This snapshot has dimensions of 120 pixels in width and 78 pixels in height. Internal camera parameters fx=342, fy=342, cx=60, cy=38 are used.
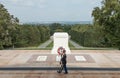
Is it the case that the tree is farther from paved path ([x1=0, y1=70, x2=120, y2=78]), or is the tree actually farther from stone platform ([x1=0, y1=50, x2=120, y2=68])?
paved path ([x1=0, y1=70, x2=120, y2=78])

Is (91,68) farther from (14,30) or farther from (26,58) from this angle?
(14,30)

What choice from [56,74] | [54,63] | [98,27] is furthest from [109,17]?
[56,74]

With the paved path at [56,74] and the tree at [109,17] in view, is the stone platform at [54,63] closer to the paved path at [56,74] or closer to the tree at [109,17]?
the paved path at [56,74]

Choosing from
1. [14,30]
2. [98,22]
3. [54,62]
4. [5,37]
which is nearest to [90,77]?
[54,62]

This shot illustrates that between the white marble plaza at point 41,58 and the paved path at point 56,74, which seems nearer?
the paved path at point 56,74

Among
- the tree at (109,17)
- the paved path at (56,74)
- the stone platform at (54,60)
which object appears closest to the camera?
the paved path at (56,74)

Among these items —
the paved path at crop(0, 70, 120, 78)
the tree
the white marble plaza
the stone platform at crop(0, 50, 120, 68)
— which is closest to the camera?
the paved path at crop(0, 70, 120, 78)

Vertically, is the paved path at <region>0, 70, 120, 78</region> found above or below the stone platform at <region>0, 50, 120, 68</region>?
above

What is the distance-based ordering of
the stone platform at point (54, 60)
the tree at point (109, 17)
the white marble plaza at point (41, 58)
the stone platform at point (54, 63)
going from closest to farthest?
1. the stone platform at point (54, 63)
2. the stone platform at point (54, 60)
3. the white marble plaza at point (41, 58)
4. the tree at point (109, 17)

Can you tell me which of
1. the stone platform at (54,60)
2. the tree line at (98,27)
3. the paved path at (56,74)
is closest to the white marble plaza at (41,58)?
the stone platform at (54,60)

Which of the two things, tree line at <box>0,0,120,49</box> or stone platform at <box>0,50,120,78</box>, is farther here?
tree line at <box>0,0,120,49</box>

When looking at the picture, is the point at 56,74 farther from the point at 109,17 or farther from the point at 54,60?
the point at 109,17

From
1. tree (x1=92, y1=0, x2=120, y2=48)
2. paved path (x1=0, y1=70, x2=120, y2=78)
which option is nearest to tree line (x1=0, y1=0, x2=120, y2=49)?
tree (x1=92, y1=0, x2=120, y2=48)

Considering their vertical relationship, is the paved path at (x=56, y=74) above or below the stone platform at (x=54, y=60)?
above
